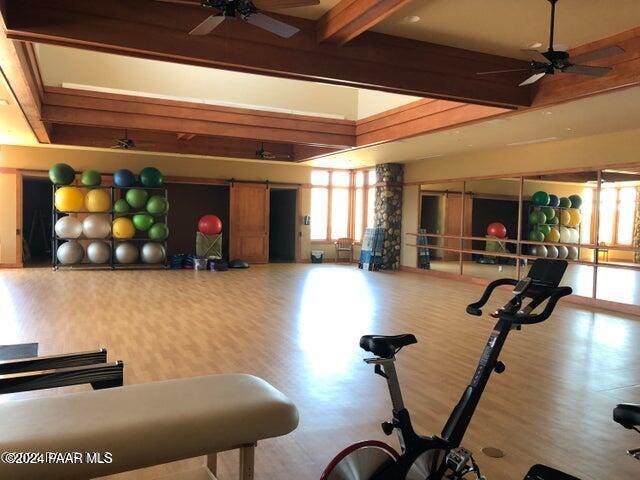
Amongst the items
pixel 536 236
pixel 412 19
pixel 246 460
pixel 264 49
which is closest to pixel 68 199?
pixel 264 49

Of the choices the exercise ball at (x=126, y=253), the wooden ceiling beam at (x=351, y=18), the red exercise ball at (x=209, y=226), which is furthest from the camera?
the red exercise ball at (x=209, y=226)

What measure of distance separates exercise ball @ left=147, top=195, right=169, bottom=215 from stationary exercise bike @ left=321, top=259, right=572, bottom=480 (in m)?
9.80

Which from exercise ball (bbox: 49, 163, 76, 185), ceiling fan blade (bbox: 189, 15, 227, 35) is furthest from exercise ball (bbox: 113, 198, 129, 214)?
ceiling fan blade (bbox: 189, 15, 227, 35)

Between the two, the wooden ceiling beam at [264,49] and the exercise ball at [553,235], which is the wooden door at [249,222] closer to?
the exercise ball at [553,235]

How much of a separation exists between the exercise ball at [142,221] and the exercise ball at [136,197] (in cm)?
25

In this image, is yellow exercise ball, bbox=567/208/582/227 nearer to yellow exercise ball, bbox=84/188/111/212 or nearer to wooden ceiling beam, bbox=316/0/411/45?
wooden ceiling beam, bbox=316/0/411/45

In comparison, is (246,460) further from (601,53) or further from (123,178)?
(123,178)

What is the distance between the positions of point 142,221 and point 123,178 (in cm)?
106

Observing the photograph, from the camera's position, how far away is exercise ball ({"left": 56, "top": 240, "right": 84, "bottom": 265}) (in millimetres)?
10727

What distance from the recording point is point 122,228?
11031 mm

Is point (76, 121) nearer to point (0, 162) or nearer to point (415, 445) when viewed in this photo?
point (0, 162)

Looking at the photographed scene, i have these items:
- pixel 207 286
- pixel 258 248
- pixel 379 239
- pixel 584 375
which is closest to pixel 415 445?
pixel 584 375

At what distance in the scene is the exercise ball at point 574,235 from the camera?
910 cm

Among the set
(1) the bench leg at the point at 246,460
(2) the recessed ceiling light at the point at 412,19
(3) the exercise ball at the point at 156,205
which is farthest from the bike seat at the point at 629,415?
(3) the exercise ball at the point at 156,205
